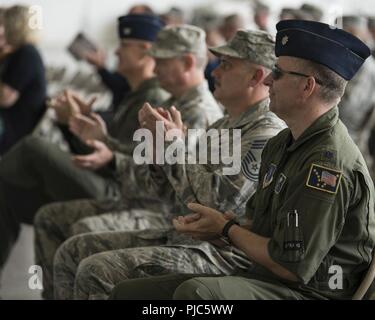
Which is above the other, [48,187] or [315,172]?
[315,172]

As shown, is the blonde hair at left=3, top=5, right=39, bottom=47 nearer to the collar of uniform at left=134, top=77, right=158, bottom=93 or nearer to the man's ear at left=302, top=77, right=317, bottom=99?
the collar of uniform at left=134, top=77, right=158, bottom=93

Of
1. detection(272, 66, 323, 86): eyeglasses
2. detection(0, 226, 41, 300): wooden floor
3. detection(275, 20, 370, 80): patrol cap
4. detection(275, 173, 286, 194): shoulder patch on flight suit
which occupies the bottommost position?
detection(0, 226, 41, 300): wooden floor

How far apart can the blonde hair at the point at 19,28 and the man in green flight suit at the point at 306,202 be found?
235 cm

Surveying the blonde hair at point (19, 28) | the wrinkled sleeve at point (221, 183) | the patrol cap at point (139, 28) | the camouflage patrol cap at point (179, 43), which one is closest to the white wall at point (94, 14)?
the blonde hair at point (19, 28)

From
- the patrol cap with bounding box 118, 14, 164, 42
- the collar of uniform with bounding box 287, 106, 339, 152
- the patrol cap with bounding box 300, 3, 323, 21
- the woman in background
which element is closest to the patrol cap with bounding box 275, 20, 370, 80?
the collar of uniform with bounding box 287, 106, 339, 152

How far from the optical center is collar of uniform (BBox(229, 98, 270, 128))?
2408 mm

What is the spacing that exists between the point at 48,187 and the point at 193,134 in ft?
3.39

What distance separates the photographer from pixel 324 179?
1.81 metres

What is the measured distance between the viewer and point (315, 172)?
1.83 meters
